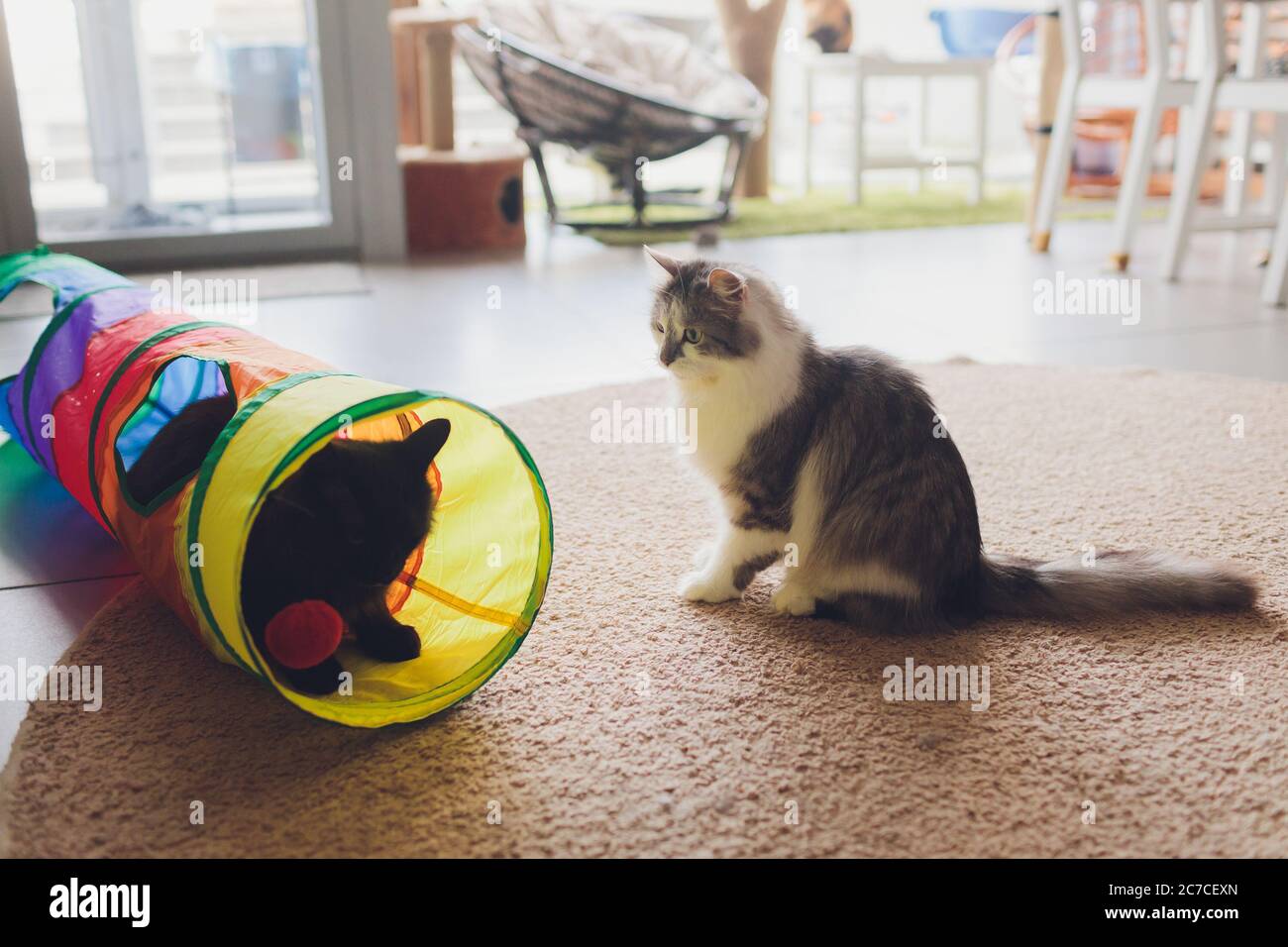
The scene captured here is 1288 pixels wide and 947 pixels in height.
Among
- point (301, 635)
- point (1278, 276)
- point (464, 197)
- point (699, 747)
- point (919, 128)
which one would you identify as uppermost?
A: point (919, 128)

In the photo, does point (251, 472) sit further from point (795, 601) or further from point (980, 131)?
point (980, 131)

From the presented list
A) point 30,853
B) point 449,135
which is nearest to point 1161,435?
point 30,853

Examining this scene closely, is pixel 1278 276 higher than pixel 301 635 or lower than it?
higher

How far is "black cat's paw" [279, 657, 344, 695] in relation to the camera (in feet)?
4.58

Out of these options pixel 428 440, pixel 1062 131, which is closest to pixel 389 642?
pixel 428 440

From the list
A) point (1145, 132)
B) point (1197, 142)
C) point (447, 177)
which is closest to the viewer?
point (1197, 142)

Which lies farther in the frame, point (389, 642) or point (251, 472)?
point (389, 642)

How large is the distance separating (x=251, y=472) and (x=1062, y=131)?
Result: 3939 mm

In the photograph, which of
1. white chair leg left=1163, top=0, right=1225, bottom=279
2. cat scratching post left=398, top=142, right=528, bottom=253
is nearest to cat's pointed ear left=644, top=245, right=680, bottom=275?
white chair leg left=1163, top=0, right=1225, bottom=279

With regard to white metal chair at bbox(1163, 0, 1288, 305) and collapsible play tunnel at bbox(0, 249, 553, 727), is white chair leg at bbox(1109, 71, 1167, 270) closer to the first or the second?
white metal chair at bbox(1163, 0, 1288, 305)

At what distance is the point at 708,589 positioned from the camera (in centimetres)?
178

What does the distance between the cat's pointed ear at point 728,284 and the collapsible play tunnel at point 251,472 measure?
386 millimetres

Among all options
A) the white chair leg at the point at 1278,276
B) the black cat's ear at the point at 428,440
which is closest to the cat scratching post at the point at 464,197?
the white chair leg at the point at 1278,276

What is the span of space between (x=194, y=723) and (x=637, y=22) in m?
4.76
